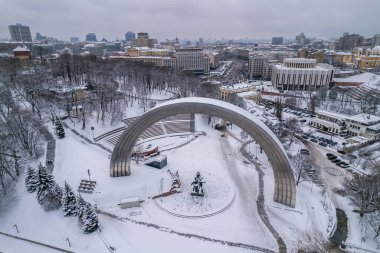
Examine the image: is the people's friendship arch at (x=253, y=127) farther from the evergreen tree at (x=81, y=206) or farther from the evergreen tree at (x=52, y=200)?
the evergreen tree at (x=52, y=200)

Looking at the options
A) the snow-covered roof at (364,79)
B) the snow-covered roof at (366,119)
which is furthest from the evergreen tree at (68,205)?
the snow-covered roof at (364,79)

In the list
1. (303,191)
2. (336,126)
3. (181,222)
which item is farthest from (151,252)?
(336,126)

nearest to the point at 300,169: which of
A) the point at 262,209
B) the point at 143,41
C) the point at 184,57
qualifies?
the point at 262,209

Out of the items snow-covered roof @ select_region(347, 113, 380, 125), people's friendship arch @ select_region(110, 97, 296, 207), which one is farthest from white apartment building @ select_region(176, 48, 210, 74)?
people's friendship arch @ select_region(110, 97, 296, 207)

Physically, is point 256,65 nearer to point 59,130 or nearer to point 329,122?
point 329,122

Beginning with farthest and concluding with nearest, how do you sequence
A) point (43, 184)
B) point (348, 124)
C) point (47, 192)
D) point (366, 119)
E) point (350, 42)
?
1. point (350, 42)
2. point (348, 124)
3. point (366, 119)
4. point (43, 184)
5. point (47, 192)

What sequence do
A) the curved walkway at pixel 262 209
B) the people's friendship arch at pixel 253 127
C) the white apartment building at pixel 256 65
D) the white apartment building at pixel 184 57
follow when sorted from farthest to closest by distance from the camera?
the white apartment building at pixel 256 65 < the white apartment building at pixel 184 57 < the people's friendship arch at pixel 253 127 < the curved walkway at pixel 262 209

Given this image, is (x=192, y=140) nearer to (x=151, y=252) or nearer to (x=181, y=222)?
(x=181, y=222)

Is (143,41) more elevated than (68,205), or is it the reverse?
(143,41)
